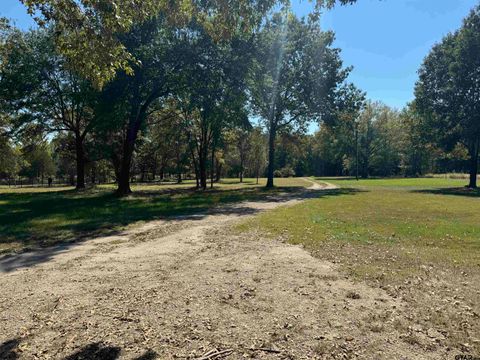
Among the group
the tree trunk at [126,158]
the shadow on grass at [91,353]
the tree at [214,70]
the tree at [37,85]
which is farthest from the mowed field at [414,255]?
the tree at [37,85]

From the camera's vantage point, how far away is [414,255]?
324 inches

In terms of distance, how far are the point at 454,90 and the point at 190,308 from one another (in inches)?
1506

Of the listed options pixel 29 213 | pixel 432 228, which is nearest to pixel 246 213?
pixel 432 228

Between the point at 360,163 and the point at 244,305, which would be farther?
the point at 360,163

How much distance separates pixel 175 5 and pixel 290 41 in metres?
29.9

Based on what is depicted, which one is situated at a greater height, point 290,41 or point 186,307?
point 290,41

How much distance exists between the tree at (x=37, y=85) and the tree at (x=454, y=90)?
32.9 metres

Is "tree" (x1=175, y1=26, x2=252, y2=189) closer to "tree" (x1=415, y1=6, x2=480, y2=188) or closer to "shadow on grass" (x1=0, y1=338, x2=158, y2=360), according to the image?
"shadow on grass" (x1=0, y1=338, x2=158, y2=360)

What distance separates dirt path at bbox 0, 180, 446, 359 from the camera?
401 centimetres

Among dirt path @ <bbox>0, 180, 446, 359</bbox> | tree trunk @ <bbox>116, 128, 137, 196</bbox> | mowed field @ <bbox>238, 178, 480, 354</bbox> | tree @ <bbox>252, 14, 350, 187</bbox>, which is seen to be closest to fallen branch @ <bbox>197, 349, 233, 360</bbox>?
dirt path @ <bbox>0, 180, 446, 359</bbox>

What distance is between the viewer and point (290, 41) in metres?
34.8

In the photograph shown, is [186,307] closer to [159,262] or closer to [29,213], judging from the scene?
[159,262]

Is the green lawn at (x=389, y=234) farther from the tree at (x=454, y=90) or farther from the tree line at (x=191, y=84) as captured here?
the tree at (x=454, y=90)

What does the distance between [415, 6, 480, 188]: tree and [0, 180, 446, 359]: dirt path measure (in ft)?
111
